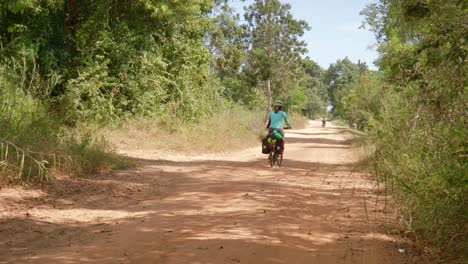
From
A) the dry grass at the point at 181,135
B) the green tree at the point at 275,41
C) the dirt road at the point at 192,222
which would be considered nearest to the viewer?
the dirt road at the point at 192,222

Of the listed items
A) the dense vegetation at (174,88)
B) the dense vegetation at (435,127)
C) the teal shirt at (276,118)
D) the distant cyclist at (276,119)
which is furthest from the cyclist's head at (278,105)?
the dense vegetation at (435,127)

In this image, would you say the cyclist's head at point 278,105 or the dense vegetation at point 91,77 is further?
the cyclist's head at point 278,105

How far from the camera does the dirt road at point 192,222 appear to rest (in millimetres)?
5145

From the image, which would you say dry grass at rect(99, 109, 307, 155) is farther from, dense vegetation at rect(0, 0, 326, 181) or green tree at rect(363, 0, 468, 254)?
green tree at rect(363, 0, 468, 254)

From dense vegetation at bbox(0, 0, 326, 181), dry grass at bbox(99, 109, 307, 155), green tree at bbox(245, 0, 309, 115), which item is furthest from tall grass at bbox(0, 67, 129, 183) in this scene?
green tree at bbox(245, 0, 309, 115)

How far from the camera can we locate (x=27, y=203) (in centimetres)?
762

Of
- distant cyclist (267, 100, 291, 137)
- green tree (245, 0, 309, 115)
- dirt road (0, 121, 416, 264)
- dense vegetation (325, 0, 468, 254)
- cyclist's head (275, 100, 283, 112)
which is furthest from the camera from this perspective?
green tree (245, 0, 309, 115)

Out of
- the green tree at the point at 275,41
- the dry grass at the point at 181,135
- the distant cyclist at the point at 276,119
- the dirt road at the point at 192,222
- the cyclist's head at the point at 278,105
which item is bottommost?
the dirt road at the point at 192,222

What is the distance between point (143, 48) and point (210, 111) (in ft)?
18.7

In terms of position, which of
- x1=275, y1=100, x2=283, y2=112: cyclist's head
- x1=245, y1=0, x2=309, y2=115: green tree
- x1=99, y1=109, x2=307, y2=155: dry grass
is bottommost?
x1=99, y1=109, x2=307, y2=155: dry grass

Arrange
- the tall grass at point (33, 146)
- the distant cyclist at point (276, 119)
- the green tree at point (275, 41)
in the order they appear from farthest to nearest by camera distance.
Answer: the green tree at point (275, 41) < the distant cyclist at point (276, 119) < the tall grass at point (33, 146)

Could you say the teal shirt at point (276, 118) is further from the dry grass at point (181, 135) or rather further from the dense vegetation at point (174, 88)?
the dry grass at point (181, 135)

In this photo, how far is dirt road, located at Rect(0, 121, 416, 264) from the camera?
16.9 feet

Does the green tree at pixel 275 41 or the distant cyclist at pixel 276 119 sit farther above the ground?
the green tree at pixel 275 41
